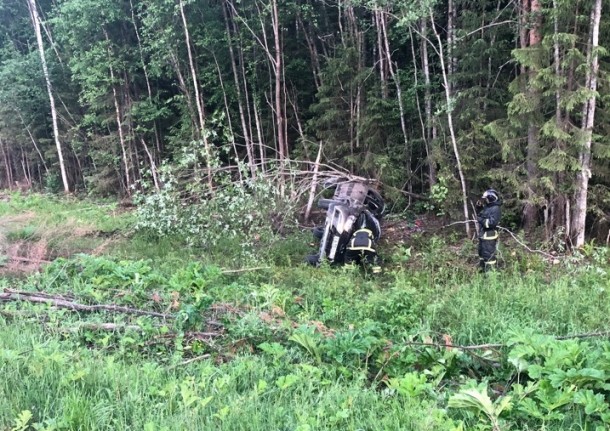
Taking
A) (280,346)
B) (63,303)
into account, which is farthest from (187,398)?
(63,303)

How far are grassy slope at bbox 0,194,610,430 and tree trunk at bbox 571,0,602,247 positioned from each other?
1.96ft

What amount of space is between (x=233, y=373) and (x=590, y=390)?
236 cm

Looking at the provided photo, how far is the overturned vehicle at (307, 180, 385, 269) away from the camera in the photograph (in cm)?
792

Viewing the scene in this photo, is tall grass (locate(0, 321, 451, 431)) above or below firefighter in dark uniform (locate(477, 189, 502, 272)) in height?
above

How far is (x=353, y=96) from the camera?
40.1 feet

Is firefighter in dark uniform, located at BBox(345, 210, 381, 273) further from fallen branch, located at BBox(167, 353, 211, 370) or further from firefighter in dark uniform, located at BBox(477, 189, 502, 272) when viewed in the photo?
fallen branch, located at BBox(167, 353, 211, 370)

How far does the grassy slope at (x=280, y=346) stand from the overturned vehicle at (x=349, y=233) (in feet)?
1.58

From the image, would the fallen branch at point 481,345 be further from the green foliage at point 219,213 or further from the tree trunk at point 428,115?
the tree trunk at point 428,115

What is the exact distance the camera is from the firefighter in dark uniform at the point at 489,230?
742 centimetres

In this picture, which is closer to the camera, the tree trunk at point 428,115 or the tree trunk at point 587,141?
the tree trunk at point 587,141

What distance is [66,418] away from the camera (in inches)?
109

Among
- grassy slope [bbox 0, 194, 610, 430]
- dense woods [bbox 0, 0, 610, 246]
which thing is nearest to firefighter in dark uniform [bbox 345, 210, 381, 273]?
A: grassy slope [bbox 0, 194, 610, 430]

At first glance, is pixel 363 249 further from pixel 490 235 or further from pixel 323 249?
pixel 490 235

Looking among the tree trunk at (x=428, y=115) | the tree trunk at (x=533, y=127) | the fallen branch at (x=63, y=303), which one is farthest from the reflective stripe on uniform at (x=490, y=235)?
the fallen branch at (x=63, y=303)
